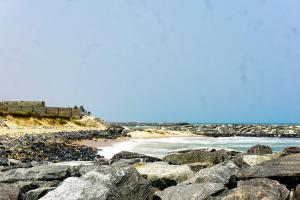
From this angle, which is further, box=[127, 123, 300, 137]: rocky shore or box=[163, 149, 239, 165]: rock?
box=[127, 123, 300, 137]: rocky shore

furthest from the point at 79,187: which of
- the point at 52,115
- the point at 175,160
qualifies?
the point at 52,115

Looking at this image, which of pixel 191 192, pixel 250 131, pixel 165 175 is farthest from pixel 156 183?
pixel 250 131

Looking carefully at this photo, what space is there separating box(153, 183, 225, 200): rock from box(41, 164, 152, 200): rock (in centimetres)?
34

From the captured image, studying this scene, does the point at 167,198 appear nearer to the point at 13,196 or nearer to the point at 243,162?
the point at 13,196

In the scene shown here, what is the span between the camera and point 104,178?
775 centimetres

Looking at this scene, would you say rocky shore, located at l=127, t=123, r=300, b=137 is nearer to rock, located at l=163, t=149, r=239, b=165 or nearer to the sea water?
the sea water

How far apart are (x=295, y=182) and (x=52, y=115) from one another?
47.1 metres

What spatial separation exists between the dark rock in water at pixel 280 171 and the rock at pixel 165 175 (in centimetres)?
135

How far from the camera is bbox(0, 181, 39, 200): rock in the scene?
774cm

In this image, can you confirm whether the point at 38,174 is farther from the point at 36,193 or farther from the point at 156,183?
the point at 156,183

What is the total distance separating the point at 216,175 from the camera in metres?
Result: 8.64

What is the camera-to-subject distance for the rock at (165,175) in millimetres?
9195

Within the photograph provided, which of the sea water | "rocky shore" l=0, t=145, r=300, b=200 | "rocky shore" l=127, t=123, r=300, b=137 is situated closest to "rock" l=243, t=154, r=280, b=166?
"rocky shore" l=0, t=145, r=300, b=200

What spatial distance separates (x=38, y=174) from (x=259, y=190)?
433cm
